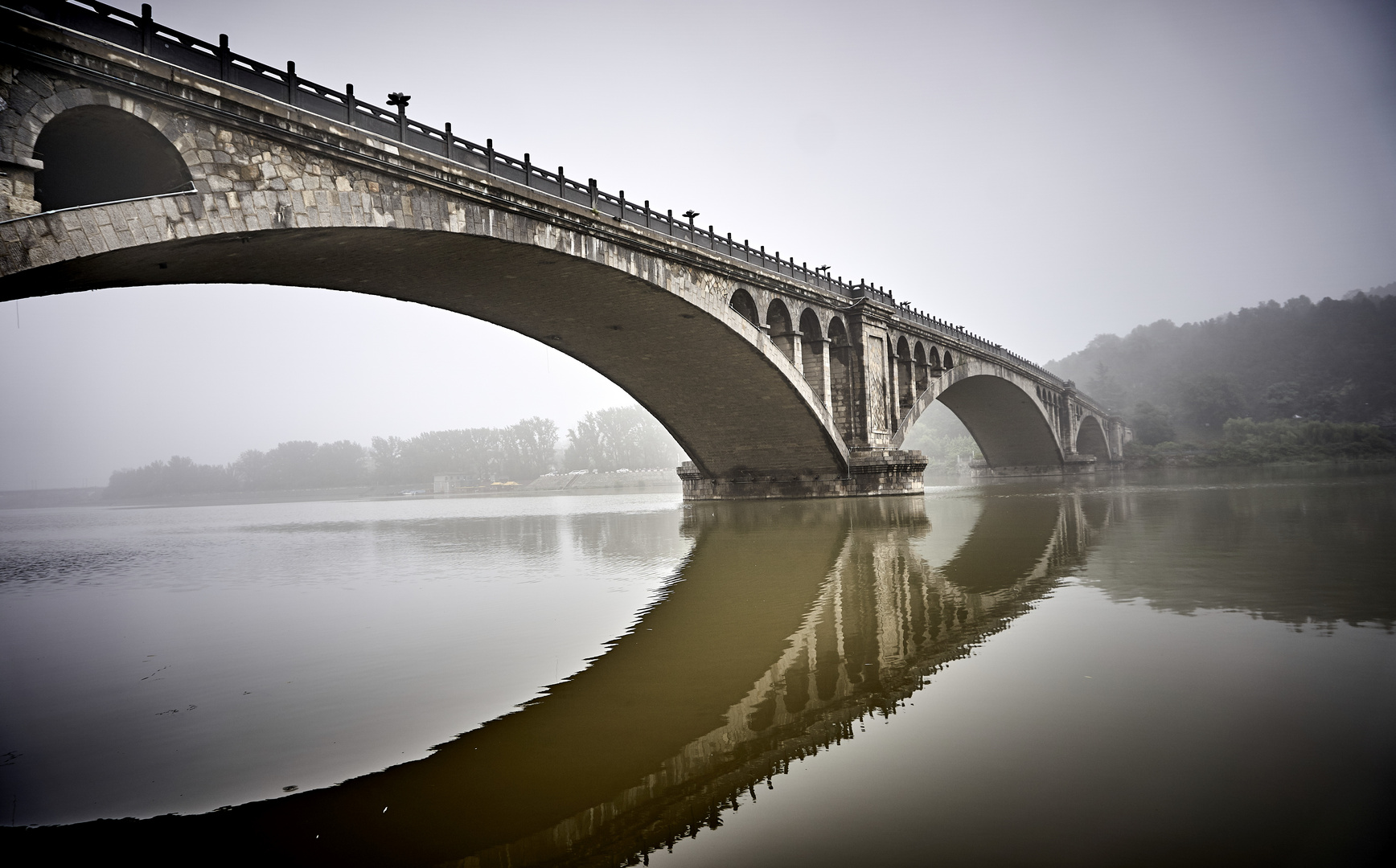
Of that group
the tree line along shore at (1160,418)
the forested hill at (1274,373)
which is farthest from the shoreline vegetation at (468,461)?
the forested hill at (1274,373)

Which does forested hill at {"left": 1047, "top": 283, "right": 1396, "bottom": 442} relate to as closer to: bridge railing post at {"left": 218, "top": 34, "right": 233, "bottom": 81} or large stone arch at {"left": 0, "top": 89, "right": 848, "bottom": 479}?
large stone arch at {"left": 0, "top": 89, "right": 848, "bottom": 479}

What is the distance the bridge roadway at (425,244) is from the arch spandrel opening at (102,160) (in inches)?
1.6

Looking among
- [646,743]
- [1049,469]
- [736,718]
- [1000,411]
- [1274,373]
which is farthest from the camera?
[1274,373]

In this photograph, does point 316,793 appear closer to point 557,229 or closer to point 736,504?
point 557,229

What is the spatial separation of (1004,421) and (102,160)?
60870 millimetres

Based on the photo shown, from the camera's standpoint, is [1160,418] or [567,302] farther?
[1160,418]

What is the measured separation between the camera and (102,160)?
1293cm

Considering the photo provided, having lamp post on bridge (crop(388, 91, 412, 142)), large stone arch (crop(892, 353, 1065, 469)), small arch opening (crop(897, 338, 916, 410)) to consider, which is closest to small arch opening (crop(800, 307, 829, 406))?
small arch opening (crop(897, 338, 916, 410))

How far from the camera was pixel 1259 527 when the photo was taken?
14484mm

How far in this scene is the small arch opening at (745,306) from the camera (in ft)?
90.1

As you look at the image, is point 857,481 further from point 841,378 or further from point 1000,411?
point 1000,411

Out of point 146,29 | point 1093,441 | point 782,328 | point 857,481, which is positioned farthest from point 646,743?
point 1093,441

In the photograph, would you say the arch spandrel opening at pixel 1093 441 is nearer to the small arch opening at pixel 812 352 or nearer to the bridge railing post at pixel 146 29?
the small arch opening at pixel 812 352

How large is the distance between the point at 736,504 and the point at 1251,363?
5063 inches
